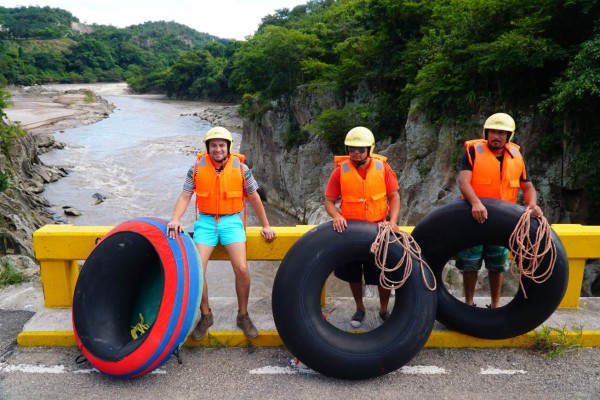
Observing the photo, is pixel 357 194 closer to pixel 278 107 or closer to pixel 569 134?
pixel 569 134

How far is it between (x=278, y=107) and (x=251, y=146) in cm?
384

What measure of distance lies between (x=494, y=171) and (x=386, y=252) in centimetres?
109

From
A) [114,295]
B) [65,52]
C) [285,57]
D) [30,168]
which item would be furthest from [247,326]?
[65,52]

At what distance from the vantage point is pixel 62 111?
5288 cm

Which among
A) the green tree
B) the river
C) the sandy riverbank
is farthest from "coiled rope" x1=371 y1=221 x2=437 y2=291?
the sandy riverbank

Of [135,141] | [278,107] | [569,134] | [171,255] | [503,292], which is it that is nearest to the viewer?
[171,255]

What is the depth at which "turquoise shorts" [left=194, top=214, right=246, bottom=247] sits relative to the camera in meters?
3.55

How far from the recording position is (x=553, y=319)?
3777mm

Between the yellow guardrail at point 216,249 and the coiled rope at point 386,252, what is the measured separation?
0.62m

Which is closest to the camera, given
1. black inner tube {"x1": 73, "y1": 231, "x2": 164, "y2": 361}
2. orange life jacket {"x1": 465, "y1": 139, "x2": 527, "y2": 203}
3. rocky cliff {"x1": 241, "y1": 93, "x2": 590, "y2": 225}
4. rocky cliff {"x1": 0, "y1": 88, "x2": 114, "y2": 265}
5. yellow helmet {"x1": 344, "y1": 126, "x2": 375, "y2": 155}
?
black inner tube {"x1": 73, "y1": 231, "x2": 164, "y2": 361}

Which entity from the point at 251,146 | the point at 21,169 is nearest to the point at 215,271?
the point at 251,146

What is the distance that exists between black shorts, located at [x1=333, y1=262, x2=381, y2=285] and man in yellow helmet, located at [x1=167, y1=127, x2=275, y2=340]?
718 mm

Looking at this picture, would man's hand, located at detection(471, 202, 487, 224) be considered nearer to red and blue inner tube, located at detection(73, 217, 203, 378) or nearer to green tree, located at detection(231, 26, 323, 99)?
red and blue inner tube, located at detection(73, 217, 203, 378)

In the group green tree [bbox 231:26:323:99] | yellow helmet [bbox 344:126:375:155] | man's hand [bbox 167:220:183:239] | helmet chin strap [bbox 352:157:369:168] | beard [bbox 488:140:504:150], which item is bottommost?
man's hand [bbox 167:220:183:239]
